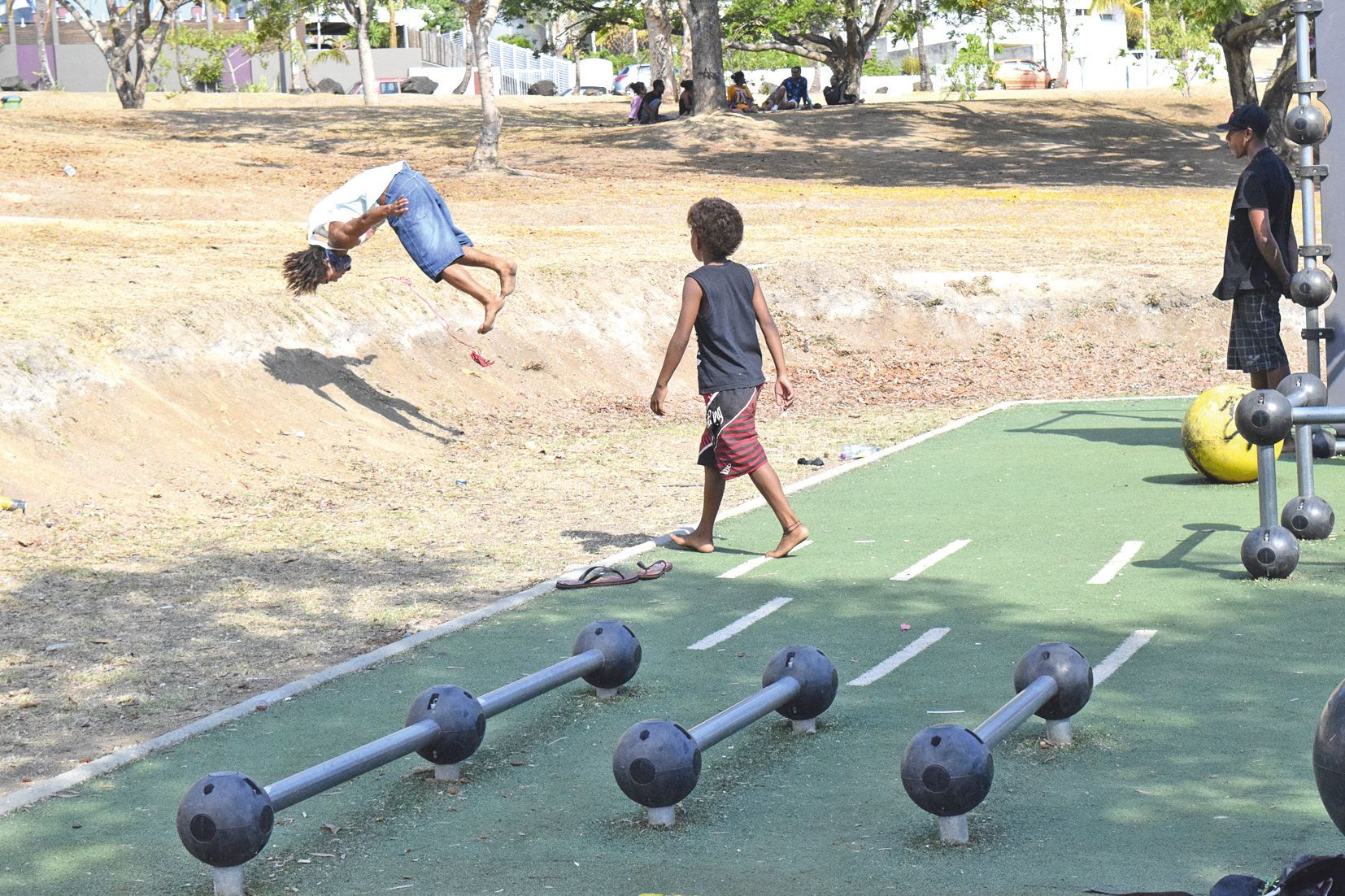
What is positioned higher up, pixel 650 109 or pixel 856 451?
pixel 650 109

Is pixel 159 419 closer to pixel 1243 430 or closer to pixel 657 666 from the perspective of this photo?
pixel 657 666

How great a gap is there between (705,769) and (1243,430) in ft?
9.81

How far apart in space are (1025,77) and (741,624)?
6067 cm

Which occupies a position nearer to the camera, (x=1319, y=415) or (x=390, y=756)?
(x=390, y=756)

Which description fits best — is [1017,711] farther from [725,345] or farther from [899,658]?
[725,345]

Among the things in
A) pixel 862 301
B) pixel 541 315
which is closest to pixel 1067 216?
pixel 862 301

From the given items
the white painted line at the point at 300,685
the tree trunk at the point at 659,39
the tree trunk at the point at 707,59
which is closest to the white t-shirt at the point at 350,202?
the white painted line at the point at 300,685

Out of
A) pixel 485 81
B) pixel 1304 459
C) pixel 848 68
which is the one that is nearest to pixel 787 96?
pixel 848 68

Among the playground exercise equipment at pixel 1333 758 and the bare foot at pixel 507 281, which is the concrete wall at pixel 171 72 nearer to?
the bare foot at pixel 507 281

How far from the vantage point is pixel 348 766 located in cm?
471

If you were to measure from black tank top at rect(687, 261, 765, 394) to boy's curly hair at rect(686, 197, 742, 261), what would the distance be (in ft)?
0.35

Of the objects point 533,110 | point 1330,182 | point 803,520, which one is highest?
point 533,110

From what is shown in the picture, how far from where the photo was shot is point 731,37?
4084 cm

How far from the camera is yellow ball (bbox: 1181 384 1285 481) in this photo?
9820 millimetres
